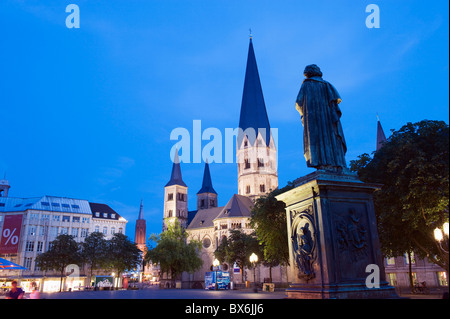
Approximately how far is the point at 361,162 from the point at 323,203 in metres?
16.8

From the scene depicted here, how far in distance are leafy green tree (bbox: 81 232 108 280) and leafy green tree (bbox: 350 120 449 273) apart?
4521 cm

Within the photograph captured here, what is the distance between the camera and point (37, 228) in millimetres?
65750

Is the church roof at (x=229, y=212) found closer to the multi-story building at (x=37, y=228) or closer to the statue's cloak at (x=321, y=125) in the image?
the multi-story building at (x=37, y=228)

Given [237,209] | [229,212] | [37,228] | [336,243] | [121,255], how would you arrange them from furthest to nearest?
[229,212], [237,209], [37,228], [121,255], [336,243]

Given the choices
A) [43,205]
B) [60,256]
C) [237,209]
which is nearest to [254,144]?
[237,209]

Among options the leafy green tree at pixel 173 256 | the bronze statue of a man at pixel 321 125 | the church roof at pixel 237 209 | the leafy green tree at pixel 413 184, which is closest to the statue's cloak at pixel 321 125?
the bronze statue of a man at pixel 321 125

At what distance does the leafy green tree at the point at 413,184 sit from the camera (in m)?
17.4

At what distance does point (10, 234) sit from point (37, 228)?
4.51m

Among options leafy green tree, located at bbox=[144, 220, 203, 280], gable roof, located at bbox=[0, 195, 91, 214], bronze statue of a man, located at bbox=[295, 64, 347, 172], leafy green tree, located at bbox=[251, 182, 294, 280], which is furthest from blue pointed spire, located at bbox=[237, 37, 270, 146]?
bronze statue of a man, located at bbox=[295, 64, 347, 172]

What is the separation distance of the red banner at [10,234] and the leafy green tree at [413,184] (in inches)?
2532

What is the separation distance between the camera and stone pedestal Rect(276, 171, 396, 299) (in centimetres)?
805

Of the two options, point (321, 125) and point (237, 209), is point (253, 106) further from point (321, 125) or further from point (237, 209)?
point (321, 125)

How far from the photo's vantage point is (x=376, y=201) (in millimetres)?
20266

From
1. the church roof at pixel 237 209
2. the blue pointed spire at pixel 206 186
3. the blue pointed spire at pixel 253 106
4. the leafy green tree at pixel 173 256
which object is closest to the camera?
the leafy green tree at pixel 173 256
